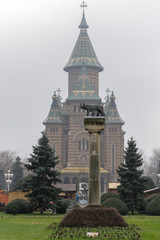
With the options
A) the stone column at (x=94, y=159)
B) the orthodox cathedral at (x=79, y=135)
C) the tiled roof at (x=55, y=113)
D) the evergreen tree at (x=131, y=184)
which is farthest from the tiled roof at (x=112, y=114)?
the stone column at (x=94, y=159)

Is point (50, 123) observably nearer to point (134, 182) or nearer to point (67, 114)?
point (67, 114)

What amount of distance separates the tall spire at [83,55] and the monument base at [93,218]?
104m

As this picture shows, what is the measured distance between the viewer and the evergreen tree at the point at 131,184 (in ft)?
152

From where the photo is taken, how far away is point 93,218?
79.7 ft

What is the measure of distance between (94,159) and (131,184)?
22.1 meters

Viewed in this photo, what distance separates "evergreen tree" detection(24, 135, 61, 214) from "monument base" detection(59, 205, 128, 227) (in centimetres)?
1880

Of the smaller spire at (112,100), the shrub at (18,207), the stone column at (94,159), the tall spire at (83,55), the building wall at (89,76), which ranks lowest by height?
the shrub at (18,207)

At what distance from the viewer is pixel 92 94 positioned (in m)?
116

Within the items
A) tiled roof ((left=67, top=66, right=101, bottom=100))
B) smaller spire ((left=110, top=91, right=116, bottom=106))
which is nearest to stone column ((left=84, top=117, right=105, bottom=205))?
tiled roof ((left=67, top=66, right=101, bottom=100))

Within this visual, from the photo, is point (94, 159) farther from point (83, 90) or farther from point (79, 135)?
point (83, 90)

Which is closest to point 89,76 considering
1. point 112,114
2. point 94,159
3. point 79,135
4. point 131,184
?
point 112,114

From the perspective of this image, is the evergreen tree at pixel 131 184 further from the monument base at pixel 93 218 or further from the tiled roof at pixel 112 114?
the tiled roof at pixel 112 114

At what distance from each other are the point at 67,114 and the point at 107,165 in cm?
1532

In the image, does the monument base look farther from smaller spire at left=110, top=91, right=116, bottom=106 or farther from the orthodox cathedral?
smaller spire at left=110, top=91, right=116, bottom=106
